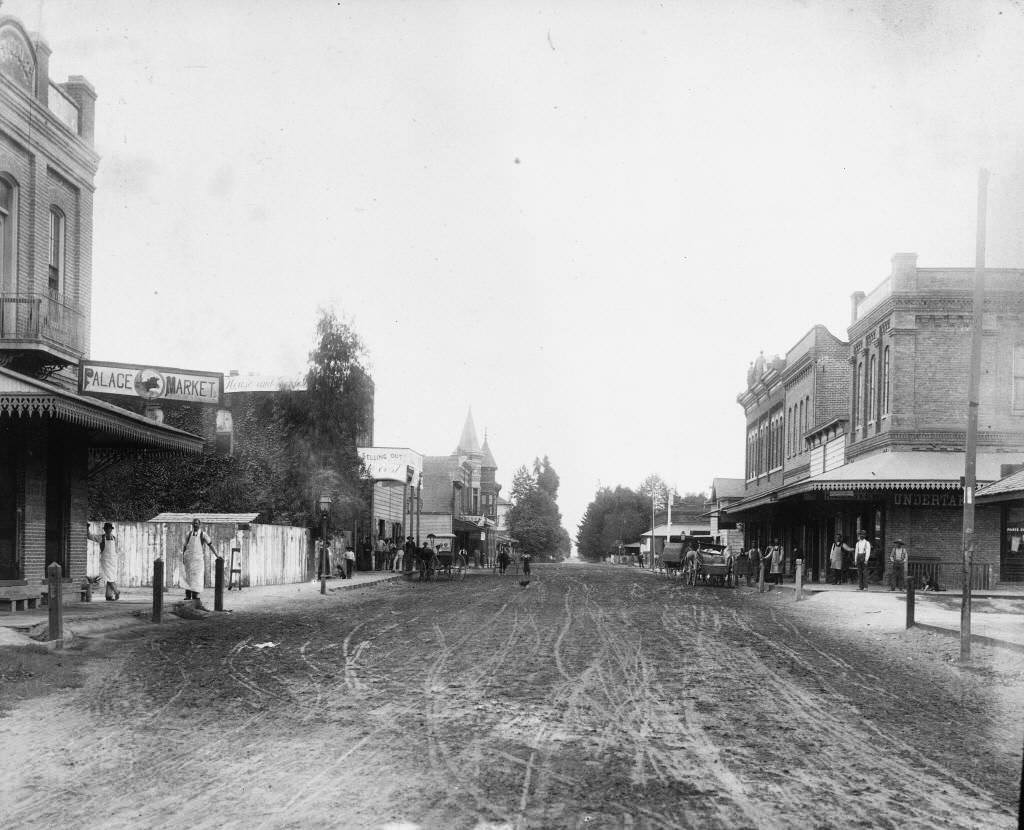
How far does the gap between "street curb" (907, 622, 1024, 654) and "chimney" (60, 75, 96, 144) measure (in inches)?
672

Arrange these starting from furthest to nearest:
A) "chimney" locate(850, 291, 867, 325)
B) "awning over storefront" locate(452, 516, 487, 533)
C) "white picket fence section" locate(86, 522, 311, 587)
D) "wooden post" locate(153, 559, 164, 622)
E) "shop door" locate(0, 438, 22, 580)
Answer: "awning over storefront" locate(452, 516, 487, 533)
"chimney" locate(850, 291, 867, 325)
"white picket fence section" locate(86, 522, 311, 587)
"shop door" locate(0, 438, 22, 580)
"wooden post" locate(153, 559, 164, 622)

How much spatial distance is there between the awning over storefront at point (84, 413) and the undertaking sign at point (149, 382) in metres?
1.04

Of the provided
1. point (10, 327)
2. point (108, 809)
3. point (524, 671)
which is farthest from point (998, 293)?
point (108, 809)

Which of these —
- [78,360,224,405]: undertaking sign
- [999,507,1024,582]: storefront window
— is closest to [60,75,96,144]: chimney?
[78,360,224,405]: undertaking sign

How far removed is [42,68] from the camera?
17.5 meters

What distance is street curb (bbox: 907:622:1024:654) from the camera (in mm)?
13461

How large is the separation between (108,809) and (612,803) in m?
2.71

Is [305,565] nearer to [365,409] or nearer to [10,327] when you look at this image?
[365,409]

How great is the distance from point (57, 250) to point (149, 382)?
2.94 metres

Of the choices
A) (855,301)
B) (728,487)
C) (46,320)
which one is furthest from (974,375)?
(728,487)

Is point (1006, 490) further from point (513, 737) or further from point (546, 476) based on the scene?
point (546, 476)

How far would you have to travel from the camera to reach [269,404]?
1720 inches

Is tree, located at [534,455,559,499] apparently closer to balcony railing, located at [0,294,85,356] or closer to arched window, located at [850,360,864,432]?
arched window, located at [850,360,864,432]

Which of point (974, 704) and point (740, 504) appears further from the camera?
point (740, 504)
